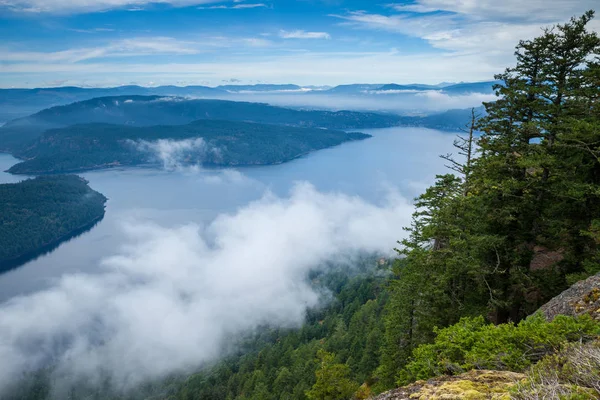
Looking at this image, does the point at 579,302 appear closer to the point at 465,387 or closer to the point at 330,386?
the point at 465,387

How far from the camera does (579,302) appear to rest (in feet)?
39.7

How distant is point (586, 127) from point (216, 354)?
143m

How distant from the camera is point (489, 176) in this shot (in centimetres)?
1850

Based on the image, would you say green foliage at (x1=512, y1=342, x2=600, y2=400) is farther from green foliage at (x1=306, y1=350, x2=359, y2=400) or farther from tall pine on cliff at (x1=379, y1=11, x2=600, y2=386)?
green foliage at (x1=306, y1=350, x2=359, y2=400)

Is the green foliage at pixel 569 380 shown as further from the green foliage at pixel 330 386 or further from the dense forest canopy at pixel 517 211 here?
the green foliage at pixel 330 386

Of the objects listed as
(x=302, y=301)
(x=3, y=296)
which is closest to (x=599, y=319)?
(x=302, y=301)

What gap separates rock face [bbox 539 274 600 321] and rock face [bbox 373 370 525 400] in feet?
15.6

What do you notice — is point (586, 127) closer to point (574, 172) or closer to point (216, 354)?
point (574, 172)

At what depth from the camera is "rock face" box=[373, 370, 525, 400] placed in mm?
7363

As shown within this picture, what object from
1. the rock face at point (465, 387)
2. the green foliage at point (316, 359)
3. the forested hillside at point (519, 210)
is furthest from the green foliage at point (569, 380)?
the green foliage at point (316, 359)

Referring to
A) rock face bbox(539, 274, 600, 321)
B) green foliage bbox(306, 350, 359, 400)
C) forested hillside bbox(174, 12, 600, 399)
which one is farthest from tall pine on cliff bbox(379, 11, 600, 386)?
green foliage bbox(306, 350, 359, 400)

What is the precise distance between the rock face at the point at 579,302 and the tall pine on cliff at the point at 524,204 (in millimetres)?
2835

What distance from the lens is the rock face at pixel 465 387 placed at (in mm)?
7363

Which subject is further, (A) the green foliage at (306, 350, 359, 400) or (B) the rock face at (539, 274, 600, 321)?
(A) the green foliage at (306, 350, 359, 400)
